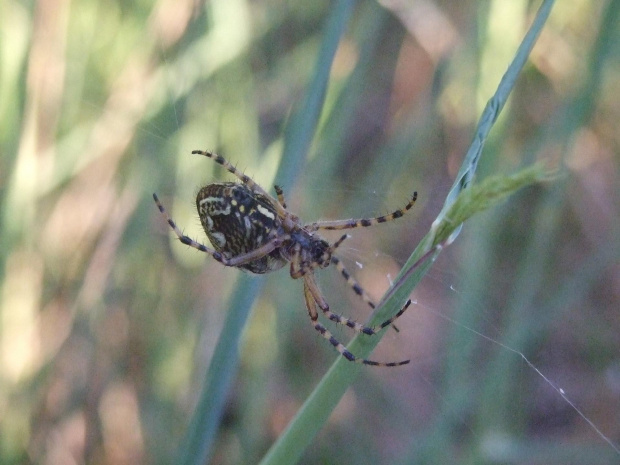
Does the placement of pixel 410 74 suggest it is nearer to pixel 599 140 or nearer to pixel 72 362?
pixel 599 140

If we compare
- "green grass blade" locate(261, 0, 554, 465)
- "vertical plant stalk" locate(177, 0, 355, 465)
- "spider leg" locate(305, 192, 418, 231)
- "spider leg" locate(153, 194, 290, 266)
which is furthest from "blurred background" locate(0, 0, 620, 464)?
"green grass blade" locate(261, 0, 554, 465)

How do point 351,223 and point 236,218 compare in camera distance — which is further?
point 351,223

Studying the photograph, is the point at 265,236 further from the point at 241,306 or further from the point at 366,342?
the point at 366,342

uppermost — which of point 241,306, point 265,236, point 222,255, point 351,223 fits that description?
point 351,223

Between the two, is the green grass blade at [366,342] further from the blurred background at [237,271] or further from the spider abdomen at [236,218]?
the blurred background at [237,271]

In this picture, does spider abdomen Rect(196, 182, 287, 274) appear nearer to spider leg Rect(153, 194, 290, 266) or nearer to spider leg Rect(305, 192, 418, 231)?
spider leg Rect(153, 194, 290, 266)

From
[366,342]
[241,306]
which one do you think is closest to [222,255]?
[241,306]

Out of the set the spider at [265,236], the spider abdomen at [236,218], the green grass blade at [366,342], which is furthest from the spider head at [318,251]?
the green grass blade at [366,342]
